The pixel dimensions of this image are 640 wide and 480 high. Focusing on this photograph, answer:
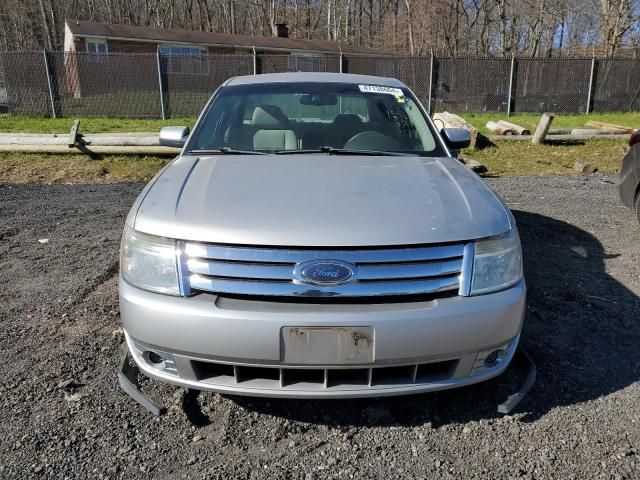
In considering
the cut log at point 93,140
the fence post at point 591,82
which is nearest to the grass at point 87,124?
the cut log at point 93,140

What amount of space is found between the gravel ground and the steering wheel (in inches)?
61.0

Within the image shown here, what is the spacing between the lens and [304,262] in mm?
2174

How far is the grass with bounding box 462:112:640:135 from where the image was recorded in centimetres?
1587

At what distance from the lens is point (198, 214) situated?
7.70 feet

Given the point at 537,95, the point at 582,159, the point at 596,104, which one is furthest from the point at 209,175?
the point at 596,104

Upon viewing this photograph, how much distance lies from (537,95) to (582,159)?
28.4 feet

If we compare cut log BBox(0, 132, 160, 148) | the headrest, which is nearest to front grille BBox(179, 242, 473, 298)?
the headrest

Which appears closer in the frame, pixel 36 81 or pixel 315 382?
pixel 315 382

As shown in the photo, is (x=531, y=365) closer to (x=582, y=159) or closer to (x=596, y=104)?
(x=582, y=159)

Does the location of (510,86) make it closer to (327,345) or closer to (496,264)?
(496,264)

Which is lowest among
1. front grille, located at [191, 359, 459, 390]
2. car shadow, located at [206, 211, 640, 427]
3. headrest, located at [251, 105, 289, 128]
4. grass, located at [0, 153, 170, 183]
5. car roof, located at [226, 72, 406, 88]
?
car shadow, located at [206, 211, 640, 427]

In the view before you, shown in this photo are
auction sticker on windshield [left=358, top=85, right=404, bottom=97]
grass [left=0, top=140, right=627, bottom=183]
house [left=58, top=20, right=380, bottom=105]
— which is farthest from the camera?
house [left=58, top=20, right=380, bottom=105]

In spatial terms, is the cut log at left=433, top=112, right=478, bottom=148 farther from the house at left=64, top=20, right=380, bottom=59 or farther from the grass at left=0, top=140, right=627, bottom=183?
the house at left=64, top=20, right=380, bottom=59

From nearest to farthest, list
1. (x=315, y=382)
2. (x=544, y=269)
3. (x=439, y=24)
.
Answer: (x=315, y=382), (x=544, y=269), (x=439, y=24)
